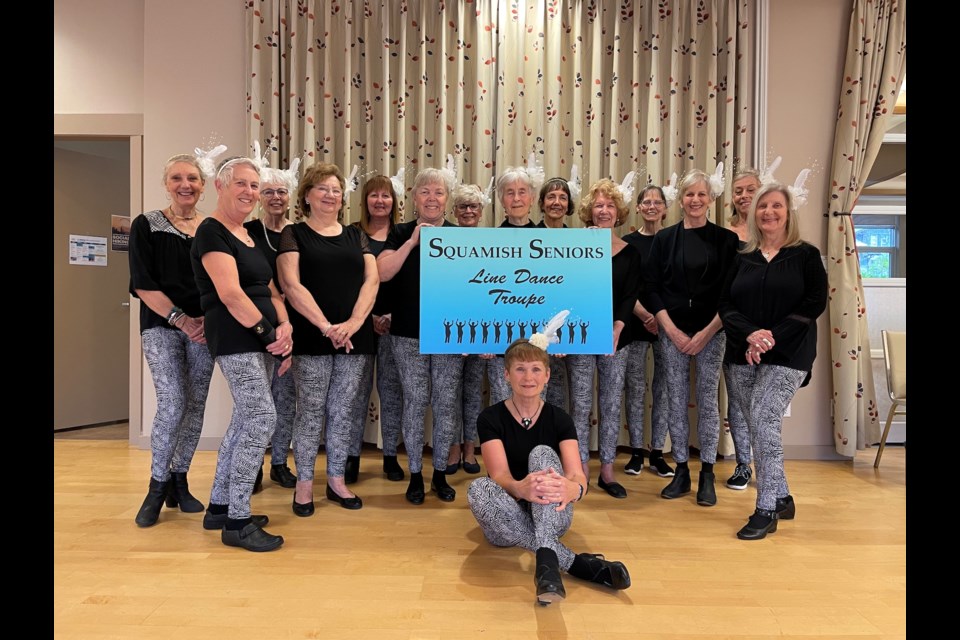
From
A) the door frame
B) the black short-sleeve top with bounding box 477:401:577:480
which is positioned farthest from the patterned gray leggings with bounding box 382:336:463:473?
the door frame

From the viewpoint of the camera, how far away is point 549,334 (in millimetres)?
2574

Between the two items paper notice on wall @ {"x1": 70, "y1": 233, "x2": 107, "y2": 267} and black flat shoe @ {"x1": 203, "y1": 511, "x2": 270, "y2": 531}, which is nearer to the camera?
black flat shoe @ {"x1": 203, "y1": 511, "x2": 270, "y2": 531}

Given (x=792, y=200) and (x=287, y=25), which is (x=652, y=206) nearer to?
(x=792, y=200)

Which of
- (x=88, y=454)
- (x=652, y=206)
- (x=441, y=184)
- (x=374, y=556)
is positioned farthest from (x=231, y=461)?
(x=652, y=206)

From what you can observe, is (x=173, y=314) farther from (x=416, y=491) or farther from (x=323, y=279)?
(x=416, y=491)

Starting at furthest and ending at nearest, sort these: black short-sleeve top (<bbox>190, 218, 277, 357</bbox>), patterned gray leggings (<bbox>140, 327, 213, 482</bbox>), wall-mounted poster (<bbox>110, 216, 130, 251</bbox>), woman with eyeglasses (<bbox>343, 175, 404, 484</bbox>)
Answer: wall-mounted poster (<bbox>110, 216, 130, 251</bbox>)
woman with eyeglasses (<bbox>343, 175, 404, 484</bbox>)
patterned gray leggings (<bbox>140, 327, 213, 482</bbox>)
black short-sleeve top (<bbox>190, 218, 277, 357</bbox>)

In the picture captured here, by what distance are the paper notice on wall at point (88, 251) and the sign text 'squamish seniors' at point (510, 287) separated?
11.8 feet

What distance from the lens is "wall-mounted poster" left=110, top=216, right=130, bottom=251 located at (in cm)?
505

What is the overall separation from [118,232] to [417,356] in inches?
144

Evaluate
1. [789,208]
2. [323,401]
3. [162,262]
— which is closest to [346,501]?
[323,401]

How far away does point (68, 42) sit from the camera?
4.28 m

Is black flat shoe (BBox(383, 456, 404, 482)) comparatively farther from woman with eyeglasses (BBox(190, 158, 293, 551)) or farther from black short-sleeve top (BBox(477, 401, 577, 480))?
black short-sleeve top (BBox(477, 401, 577, 480))

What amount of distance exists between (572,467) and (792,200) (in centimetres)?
159

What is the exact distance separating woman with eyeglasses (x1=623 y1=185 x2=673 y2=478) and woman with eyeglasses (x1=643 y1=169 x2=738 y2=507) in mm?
139
